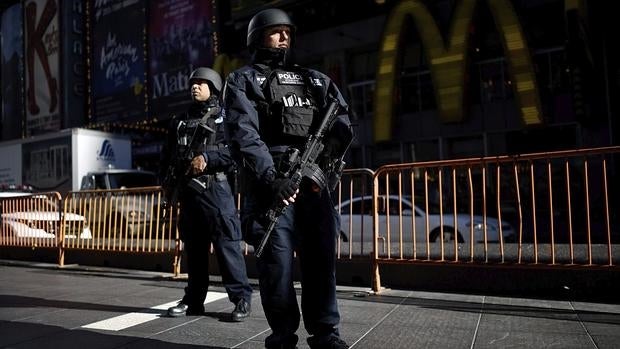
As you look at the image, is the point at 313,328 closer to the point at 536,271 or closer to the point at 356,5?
the point at 536,271

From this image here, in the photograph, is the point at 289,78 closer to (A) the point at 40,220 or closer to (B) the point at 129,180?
(A) the point at 40,220

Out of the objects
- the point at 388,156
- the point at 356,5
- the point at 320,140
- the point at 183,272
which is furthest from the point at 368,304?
the point at 356,5

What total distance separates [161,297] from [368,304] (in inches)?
81.1

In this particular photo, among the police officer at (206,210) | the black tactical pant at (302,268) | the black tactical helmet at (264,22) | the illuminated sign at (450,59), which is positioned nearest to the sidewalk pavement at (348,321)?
the police officer at (206,210)

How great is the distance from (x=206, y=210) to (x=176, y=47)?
1991cm

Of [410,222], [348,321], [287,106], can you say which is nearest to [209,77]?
[287,106]

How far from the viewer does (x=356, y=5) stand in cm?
1816

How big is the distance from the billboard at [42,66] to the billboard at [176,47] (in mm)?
7352

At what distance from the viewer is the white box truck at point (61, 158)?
14039 mm

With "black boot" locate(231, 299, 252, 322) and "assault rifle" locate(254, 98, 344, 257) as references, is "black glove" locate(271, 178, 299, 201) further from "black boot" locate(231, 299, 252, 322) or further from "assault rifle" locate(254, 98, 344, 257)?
"black boot" locate(231, 299, 252, 322)

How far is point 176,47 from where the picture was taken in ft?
73.2

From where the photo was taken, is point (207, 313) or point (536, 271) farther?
point (536, 271)

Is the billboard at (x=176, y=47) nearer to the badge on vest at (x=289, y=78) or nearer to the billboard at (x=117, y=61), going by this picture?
the billboard at (x=117, y=61)

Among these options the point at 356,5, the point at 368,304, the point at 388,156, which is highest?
the point at 356,5
